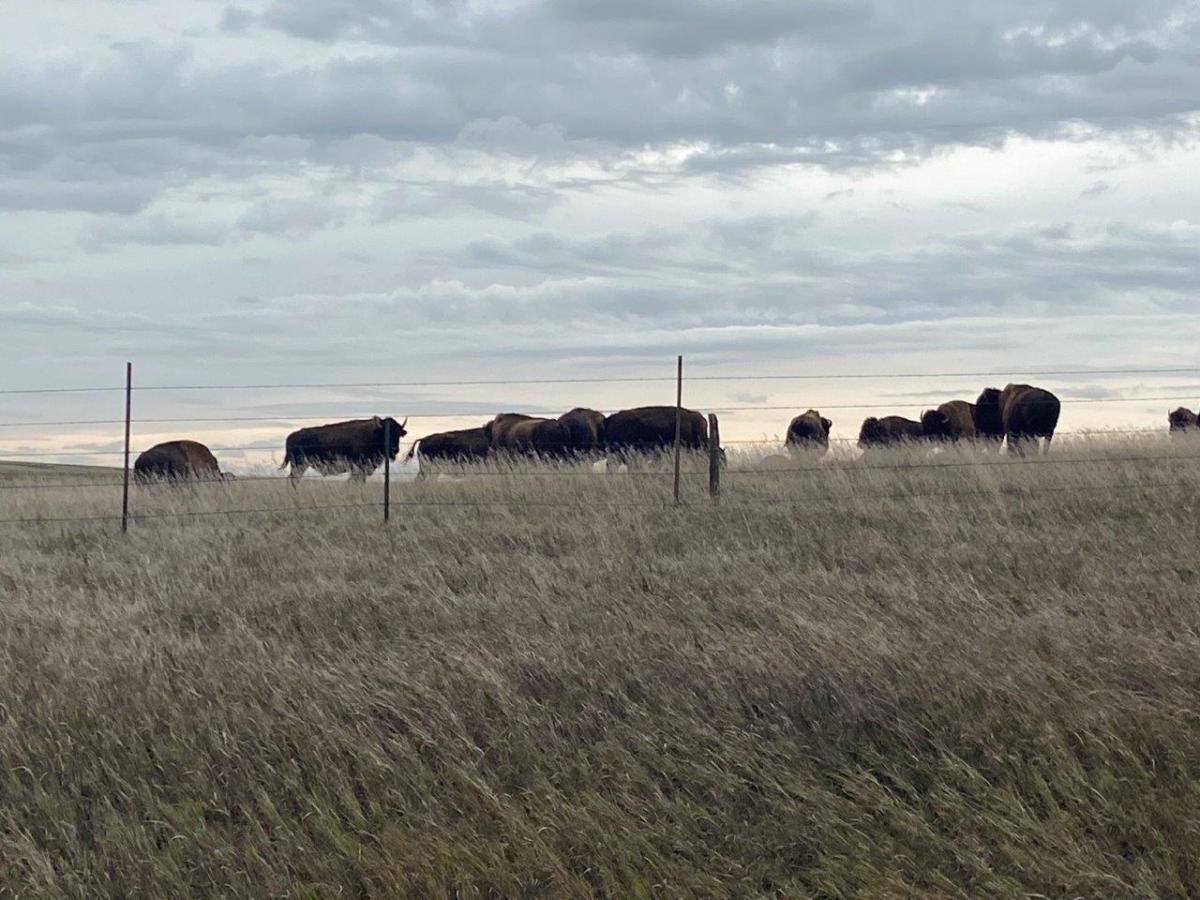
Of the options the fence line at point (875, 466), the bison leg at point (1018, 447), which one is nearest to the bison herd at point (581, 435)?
the bison leg at point (1018, 447)

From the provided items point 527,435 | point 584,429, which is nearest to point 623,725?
point 584,429

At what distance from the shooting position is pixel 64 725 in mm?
7395

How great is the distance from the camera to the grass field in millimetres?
5512

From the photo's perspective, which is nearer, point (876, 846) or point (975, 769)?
point (876, 846)

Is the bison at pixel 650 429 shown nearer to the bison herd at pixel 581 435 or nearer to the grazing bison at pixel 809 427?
the bison herd at pixel 581 435

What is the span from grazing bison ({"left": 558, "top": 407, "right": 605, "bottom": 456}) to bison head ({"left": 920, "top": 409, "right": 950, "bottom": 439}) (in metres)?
6.89

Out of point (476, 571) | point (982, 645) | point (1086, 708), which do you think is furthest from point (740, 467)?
point (1086, 708)

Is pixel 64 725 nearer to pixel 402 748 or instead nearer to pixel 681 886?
pixel 402 748

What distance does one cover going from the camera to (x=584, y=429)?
1005 inches

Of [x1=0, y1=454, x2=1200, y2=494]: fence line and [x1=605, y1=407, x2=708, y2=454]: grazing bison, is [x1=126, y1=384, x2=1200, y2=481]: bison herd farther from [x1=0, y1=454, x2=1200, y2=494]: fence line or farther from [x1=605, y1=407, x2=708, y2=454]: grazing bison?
[x1=0, y1=454, x2=1200, y2=494]: fence line

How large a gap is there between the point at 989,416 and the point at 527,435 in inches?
386

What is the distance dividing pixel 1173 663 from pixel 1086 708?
1.04 meters

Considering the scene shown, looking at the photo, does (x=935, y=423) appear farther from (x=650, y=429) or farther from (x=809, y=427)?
(x=650, y=429)

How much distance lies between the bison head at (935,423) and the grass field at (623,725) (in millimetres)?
14585
